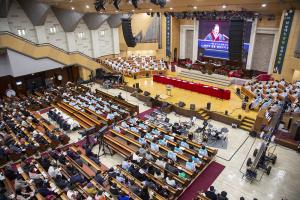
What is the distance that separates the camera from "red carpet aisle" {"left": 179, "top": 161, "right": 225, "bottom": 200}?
8.45m

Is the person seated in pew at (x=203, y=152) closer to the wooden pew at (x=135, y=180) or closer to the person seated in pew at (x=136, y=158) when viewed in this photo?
the person seated in pew at (x=136, y=158)

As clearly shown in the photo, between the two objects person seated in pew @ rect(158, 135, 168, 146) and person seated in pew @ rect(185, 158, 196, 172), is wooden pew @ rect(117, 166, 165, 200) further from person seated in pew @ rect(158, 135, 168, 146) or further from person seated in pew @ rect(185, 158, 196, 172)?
person seated in pew @ rect(158, 135, 168, 146)

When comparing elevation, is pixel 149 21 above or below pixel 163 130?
above

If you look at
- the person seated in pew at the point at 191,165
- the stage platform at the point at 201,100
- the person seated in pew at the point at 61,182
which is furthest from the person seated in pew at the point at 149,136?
the stage platform at the point at 201,100

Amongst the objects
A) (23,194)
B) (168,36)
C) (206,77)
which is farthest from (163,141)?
(168,36)

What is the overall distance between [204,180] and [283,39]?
13.2 m

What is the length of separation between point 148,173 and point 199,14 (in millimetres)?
15445

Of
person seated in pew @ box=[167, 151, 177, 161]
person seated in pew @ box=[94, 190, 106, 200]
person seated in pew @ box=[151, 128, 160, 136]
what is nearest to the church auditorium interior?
person seated in pew @ box=[94, 190, 106, 200]

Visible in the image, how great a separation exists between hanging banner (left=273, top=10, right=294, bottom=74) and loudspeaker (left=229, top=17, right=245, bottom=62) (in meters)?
8.91

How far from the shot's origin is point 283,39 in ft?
53.2

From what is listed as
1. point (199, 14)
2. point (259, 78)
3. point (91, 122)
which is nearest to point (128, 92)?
point (91, 122)

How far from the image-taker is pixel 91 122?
13539mm

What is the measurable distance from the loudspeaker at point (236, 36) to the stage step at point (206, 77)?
10.2 meters

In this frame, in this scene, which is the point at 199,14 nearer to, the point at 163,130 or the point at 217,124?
the point at 217,124
